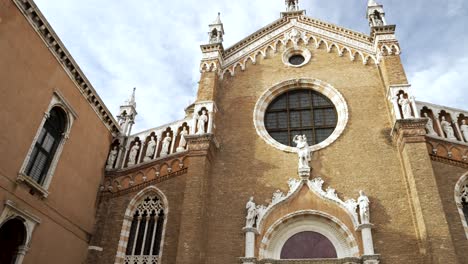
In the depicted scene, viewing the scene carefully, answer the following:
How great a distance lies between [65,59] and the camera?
1268cm

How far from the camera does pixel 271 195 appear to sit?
13062 millimetres

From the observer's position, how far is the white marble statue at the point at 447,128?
519 inches

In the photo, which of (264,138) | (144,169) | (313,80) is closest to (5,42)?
(144,169)

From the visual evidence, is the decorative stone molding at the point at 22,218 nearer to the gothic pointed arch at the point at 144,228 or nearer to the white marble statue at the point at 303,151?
the gothic pointed arch at the point at 144,228

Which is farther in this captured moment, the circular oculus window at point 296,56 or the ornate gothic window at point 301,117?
the circular oculus window at point 296,56

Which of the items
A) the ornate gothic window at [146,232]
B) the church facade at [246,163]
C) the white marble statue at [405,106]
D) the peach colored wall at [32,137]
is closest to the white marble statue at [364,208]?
the church facade at [246,163]

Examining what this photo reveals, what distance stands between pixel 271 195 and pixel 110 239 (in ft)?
19.3

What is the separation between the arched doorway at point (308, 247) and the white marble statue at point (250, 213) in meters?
1.30

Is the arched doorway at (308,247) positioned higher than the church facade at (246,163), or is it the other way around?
the church facade at (246,163)

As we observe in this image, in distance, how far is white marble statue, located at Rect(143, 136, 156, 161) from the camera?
597 inches

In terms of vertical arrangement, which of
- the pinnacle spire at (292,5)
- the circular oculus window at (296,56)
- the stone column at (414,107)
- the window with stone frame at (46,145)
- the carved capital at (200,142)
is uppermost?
the pinnacle spire at (292,5)

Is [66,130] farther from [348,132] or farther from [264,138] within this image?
[348,132]

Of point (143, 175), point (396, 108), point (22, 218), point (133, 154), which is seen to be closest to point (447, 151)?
point (396, 108)

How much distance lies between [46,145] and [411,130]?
11.6 meters
